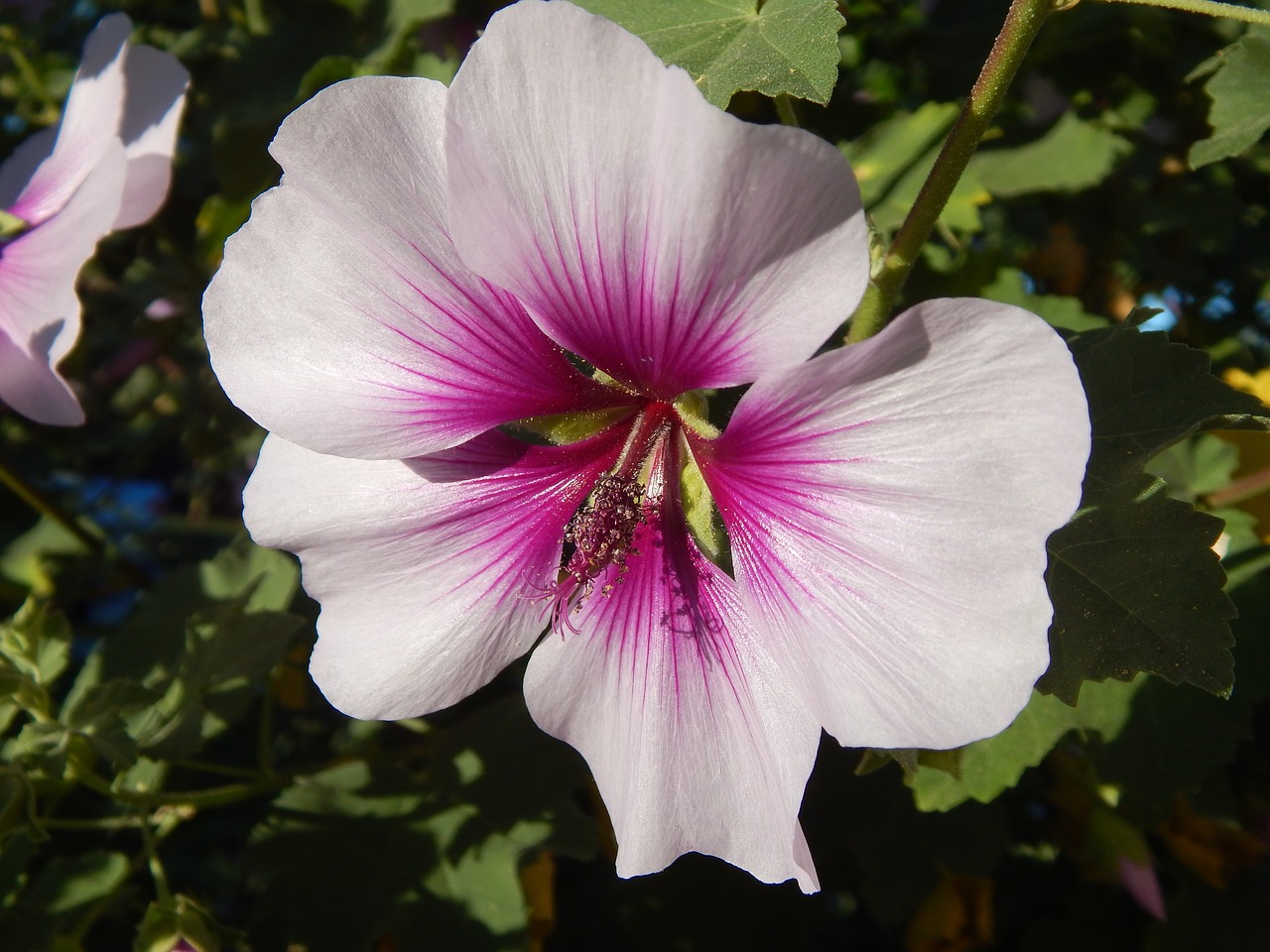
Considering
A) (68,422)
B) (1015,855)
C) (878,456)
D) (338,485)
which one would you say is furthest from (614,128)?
(1015,855)

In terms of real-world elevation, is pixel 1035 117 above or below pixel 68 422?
below

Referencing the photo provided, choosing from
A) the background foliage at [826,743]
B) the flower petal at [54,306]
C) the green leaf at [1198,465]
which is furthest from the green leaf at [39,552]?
the green leaf at [1198,465]

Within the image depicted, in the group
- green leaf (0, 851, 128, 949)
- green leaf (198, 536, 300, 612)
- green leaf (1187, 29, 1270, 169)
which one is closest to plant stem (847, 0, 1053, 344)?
green leaf (1187, 29, 1270, 169)

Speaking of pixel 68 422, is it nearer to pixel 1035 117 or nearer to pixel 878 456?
pixel 878 456

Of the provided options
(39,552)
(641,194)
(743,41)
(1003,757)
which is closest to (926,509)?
(641,194)

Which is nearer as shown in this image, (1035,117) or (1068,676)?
(1068,676)

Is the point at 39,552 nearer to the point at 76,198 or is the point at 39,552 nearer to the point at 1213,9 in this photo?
the point at 76,198

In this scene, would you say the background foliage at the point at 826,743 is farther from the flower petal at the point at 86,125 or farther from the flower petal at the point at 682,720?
the flower petal at the point at 86,125
